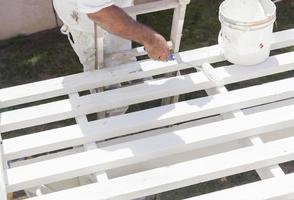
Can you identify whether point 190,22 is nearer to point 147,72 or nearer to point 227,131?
point 147,72

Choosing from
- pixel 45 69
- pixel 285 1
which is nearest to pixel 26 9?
pixel 45 69

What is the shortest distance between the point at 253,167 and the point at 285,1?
2.44 metres

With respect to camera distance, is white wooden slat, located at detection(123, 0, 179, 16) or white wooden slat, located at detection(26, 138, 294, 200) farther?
white wooden slat, located at detection(123, 0, 179, 16)

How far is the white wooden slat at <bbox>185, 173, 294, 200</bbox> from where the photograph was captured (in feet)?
6.11

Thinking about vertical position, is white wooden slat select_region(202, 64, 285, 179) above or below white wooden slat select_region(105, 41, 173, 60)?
below

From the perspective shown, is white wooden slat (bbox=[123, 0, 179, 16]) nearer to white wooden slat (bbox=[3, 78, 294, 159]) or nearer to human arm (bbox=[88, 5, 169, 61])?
human arm (bbox=[88, 5, 169, 61])

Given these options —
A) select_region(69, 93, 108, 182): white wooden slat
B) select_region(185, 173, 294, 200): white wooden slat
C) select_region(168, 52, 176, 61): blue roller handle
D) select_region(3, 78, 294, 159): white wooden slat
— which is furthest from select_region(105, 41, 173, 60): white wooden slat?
select_region(185, 173, 294, 200): white wooden slat

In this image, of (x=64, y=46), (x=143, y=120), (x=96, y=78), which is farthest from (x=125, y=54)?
(x=64, y=46)

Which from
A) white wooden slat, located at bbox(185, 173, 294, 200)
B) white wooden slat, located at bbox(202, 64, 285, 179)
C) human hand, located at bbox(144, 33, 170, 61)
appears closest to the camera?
white wooden slat, located at bbox(185, 173, 294, 200)

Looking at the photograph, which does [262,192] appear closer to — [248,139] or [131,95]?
[248,139]

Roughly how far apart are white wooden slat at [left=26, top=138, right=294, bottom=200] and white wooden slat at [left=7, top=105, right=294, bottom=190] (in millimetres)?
68

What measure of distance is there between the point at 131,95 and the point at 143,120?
17cm

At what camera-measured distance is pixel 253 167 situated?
1968mm

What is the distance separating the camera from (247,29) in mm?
2229
